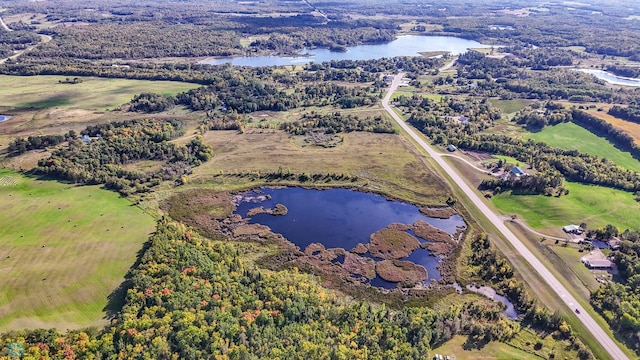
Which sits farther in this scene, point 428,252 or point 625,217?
point 625,217

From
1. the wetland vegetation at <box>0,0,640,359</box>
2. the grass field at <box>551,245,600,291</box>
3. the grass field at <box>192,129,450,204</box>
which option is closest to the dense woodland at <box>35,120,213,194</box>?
the wetland vegetation at <box>0,0,640,359</box>

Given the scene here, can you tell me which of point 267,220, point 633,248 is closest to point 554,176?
point 633,248

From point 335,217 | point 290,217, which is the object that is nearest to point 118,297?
point 290,217

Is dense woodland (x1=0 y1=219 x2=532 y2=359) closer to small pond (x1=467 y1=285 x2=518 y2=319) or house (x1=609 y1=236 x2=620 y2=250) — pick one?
small pond (x1=467 y1=285 x2=518 y2=319)

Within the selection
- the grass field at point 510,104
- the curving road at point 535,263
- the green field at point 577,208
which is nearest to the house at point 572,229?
the green field at point 577,208

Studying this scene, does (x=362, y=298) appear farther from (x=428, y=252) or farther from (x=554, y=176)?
(x=554, y=176)

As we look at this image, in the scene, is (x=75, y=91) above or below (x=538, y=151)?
above

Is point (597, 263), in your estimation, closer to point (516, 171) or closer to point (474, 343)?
point (474, 343)
